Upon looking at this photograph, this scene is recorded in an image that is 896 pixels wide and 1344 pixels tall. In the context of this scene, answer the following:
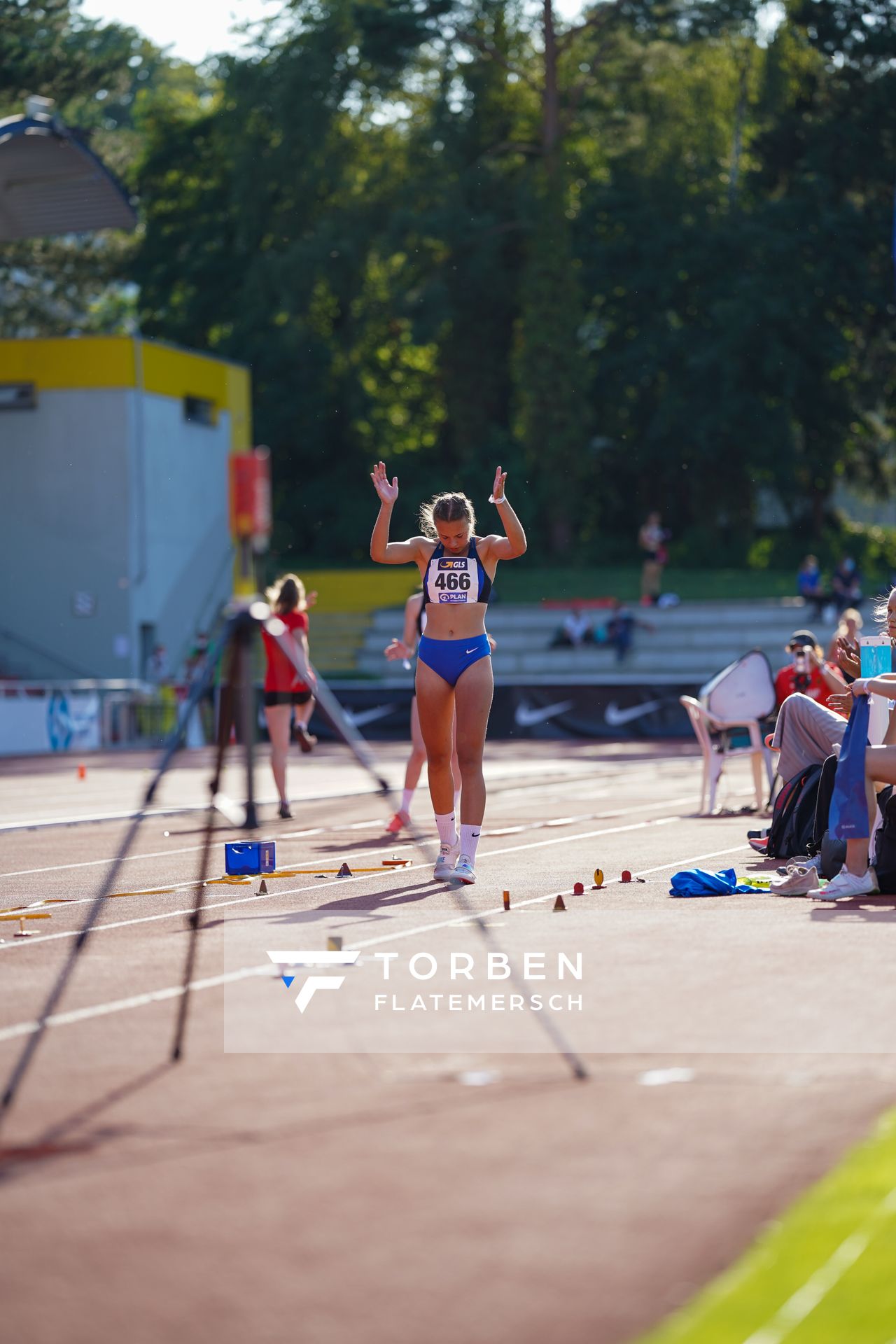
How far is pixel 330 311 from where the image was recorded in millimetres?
56812

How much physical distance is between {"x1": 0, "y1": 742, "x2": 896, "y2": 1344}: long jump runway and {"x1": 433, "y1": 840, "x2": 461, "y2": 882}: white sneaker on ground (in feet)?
1.18

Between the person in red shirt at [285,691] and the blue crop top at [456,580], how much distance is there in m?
4.43

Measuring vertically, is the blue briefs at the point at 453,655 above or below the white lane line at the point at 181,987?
above

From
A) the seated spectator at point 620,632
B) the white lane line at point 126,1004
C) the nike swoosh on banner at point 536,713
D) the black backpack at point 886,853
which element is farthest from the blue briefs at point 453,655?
→ the seated spectator at point 620,632

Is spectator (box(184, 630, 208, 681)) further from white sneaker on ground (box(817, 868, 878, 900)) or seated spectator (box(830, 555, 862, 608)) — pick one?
white sneaker on ground (box(817, 868, 878, 900))

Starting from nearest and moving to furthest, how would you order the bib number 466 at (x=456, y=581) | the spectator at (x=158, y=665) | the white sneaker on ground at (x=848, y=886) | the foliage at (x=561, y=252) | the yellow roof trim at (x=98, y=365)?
1. the white sneaker on ground at (x=848, y=886)
2. the bib number 466 at (x=456, y=581)
3. the spectator at (x=158, y=665)
4. the yellow roof trim at (x=98, y=365)
5. the foliage at (x=561, y=252)

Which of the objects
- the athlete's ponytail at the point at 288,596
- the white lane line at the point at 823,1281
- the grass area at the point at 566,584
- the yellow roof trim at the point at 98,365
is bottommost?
the white lane line at the point at 823,1281

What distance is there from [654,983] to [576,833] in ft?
23.4

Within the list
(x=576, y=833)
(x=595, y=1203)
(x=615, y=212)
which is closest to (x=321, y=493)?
(x=615, y=212)

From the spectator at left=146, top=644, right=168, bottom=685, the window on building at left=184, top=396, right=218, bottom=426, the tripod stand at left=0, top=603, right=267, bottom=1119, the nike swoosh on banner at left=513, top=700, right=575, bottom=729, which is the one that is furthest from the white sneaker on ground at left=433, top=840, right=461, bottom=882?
the window on building at left=184, top=396, right=218, bottom=426

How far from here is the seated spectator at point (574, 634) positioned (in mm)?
40469

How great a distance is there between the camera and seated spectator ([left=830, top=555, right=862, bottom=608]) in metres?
41.8

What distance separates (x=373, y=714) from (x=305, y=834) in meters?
19.7
